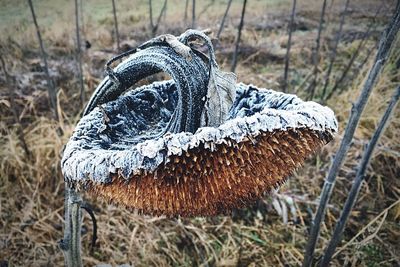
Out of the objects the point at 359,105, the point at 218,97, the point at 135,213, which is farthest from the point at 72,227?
the point at 135,213

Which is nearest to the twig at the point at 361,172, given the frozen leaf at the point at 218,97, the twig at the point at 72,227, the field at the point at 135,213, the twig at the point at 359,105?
the twig at the point at 359,105

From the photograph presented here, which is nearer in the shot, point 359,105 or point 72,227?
point 72,227

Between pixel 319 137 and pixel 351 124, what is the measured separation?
0.46m

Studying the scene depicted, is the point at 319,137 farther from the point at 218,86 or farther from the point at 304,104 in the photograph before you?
the point at 218,86

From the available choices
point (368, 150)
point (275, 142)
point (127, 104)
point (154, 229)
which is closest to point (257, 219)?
point (154, 229)

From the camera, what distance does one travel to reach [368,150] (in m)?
1.02

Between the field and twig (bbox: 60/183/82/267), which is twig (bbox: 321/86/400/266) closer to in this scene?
the field

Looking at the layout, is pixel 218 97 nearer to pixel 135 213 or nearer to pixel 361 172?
pixel 361 172

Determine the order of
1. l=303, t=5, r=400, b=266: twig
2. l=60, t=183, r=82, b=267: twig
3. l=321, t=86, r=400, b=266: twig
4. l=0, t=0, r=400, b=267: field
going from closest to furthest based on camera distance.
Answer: l=60, t=183, r=82, b=267: twig → l=303, t=5, r=400, b=266: twig → l=321, t=86, r=400, b=266: twig → l=0, t=0, r=400, b=267: field

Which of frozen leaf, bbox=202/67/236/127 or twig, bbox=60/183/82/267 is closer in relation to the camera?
frozen leaf, bbox=202/67/236/127

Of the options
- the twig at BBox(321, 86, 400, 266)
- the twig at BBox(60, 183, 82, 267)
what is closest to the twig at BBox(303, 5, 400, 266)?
the twig at BBox(321, 86, 400, 266)

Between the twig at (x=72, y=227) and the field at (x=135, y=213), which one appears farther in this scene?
the field at (x=135, y=213)

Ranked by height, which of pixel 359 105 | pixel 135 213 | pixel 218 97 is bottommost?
pixel 135 213

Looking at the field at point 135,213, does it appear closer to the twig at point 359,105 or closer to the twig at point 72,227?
the twig at point 359,105
